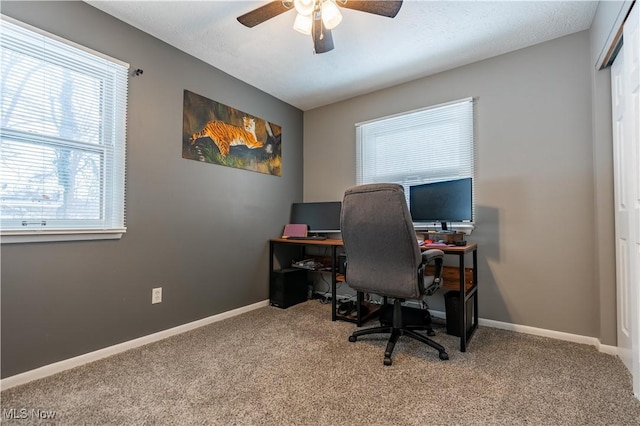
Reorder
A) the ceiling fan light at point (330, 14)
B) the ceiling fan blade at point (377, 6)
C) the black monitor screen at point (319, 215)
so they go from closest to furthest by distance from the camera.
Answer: the ceiling fan blade at point (377, 6) → the ceiling fan light at point (330, 14) → the black monitor screen at point (319, 215)

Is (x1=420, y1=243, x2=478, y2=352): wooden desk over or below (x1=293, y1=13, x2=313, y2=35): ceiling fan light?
below

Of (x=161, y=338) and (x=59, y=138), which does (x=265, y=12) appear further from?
(x=161, y=338)

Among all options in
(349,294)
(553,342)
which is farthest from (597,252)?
(349,294)

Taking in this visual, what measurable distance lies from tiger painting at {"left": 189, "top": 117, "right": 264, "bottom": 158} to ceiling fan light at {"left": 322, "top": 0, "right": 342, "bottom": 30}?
144cm

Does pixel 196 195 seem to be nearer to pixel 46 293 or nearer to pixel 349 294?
pixel 46 293

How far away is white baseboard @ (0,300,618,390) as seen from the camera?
1.67m

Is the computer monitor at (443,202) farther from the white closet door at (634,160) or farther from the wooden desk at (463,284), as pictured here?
the white closet door at (634,160)

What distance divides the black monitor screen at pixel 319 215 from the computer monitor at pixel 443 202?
0.90 m

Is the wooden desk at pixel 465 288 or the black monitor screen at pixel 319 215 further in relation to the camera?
the black monitor screen at pixel 319 215

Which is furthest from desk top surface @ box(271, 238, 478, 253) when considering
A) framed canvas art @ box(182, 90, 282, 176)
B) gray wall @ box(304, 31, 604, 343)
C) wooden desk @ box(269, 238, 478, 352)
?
framed canvas art @ box(182, 90, 282, 176)

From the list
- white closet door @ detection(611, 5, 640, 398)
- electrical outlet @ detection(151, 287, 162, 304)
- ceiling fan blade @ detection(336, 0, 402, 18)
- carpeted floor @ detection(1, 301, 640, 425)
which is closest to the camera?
carpeted floor @ detection(1, 301, 640, 425)

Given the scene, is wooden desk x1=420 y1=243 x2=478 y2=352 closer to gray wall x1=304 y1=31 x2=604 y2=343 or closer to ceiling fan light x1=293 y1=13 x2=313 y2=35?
gray wall x1=304 y1=31 x2=604 y2=343

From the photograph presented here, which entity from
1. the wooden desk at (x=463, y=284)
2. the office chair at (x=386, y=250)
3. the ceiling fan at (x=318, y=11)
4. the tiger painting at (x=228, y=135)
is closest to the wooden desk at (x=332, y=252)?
the wooden desk at (x=463, y=284)

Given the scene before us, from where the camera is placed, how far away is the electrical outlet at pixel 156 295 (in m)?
2.26
